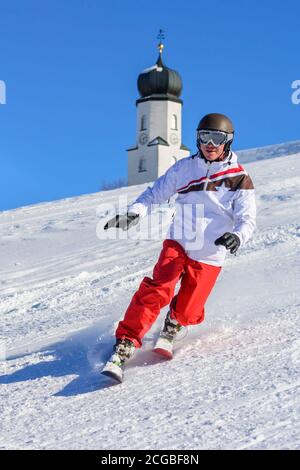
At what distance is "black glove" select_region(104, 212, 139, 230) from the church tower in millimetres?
53447

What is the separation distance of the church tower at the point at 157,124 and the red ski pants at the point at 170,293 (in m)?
53.6

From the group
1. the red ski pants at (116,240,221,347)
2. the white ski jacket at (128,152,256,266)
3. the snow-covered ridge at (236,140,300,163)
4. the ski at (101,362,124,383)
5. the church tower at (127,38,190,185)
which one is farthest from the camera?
the church tower at (127,38,190,185)

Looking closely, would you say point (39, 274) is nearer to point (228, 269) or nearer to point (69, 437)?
point (228, 269)

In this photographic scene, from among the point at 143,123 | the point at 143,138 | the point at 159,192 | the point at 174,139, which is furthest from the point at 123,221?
the point at 143,123

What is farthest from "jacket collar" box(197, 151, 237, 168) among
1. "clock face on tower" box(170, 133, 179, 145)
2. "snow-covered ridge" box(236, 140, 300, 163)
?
"clock face on tower" box(170, 133, 179, 145)

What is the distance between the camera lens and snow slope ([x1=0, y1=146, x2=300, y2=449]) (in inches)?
105

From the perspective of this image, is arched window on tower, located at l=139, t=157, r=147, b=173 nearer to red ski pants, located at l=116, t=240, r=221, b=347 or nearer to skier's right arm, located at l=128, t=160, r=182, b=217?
skier's right arm, located at l=128, t=160, r=182, b=217

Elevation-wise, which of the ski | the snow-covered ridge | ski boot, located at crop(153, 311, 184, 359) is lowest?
the ski

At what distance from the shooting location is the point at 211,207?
162 inches

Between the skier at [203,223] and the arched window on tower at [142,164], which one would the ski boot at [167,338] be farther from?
the arched window on tower at [142,164]

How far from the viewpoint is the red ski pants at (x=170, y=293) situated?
12.6 feet

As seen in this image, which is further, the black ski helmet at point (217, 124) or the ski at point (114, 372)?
the black ski helmet at point (217, 124)

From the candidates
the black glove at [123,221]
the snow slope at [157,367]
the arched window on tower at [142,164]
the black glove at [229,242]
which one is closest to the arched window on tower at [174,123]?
the arched window on tower at [142,164]

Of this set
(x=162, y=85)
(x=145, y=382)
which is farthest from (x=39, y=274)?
(x=162, y=85)
